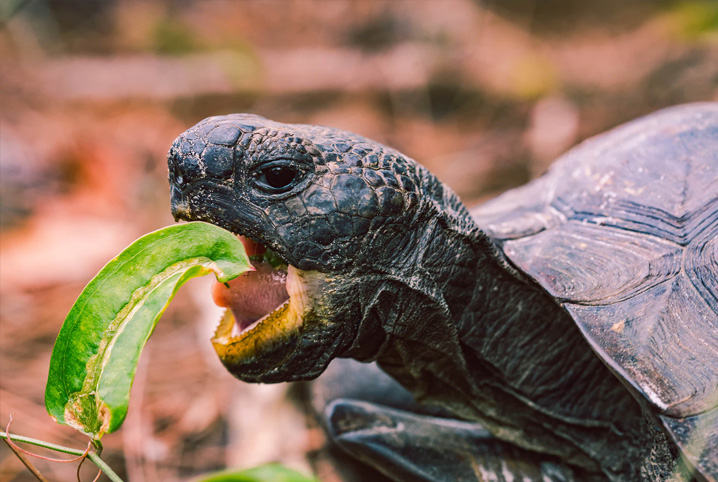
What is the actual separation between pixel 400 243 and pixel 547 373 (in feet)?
2.20

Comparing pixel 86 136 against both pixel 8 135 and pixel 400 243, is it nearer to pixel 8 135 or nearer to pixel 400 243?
pixel 8 135

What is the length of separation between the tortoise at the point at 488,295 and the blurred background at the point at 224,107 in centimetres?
81

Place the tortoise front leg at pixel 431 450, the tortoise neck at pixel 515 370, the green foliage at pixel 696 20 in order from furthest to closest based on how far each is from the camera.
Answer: the green foliage at pixel 696 20 → the tortoise front leg at pixel 431 450 → the tortoise neck at pixel 515 370

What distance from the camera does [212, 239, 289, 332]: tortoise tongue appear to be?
1.66 meters

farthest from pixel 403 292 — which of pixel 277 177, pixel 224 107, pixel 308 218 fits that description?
pixel 224 107

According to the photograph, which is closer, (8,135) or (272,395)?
(272,395)

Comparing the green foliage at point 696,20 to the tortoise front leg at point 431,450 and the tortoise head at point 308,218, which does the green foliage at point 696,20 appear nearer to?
the tortoise front leg at point 431,450

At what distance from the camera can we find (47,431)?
8.54 feet

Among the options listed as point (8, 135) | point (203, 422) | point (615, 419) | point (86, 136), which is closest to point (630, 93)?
point (615, 419)

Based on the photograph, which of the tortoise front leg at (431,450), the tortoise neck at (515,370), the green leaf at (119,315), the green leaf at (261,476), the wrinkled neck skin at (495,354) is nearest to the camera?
the green leaf at (261,476)

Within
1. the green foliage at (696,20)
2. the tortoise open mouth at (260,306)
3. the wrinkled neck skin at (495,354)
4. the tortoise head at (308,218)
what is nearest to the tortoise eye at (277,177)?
the tortoise head at (308,218)

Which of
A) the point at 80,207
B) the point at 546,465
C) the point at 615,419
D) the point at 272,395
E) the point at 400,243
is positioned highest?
the point at 400,243

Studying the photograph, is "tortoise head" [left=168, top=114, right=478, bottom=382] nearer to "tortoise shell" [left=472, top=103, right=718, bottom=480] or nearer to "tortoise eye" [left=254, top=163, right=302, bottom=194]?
"tortoise eye" [left=254, top=163, right=302, bottom=194]

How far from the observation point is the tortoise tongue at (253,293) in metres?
1.66
